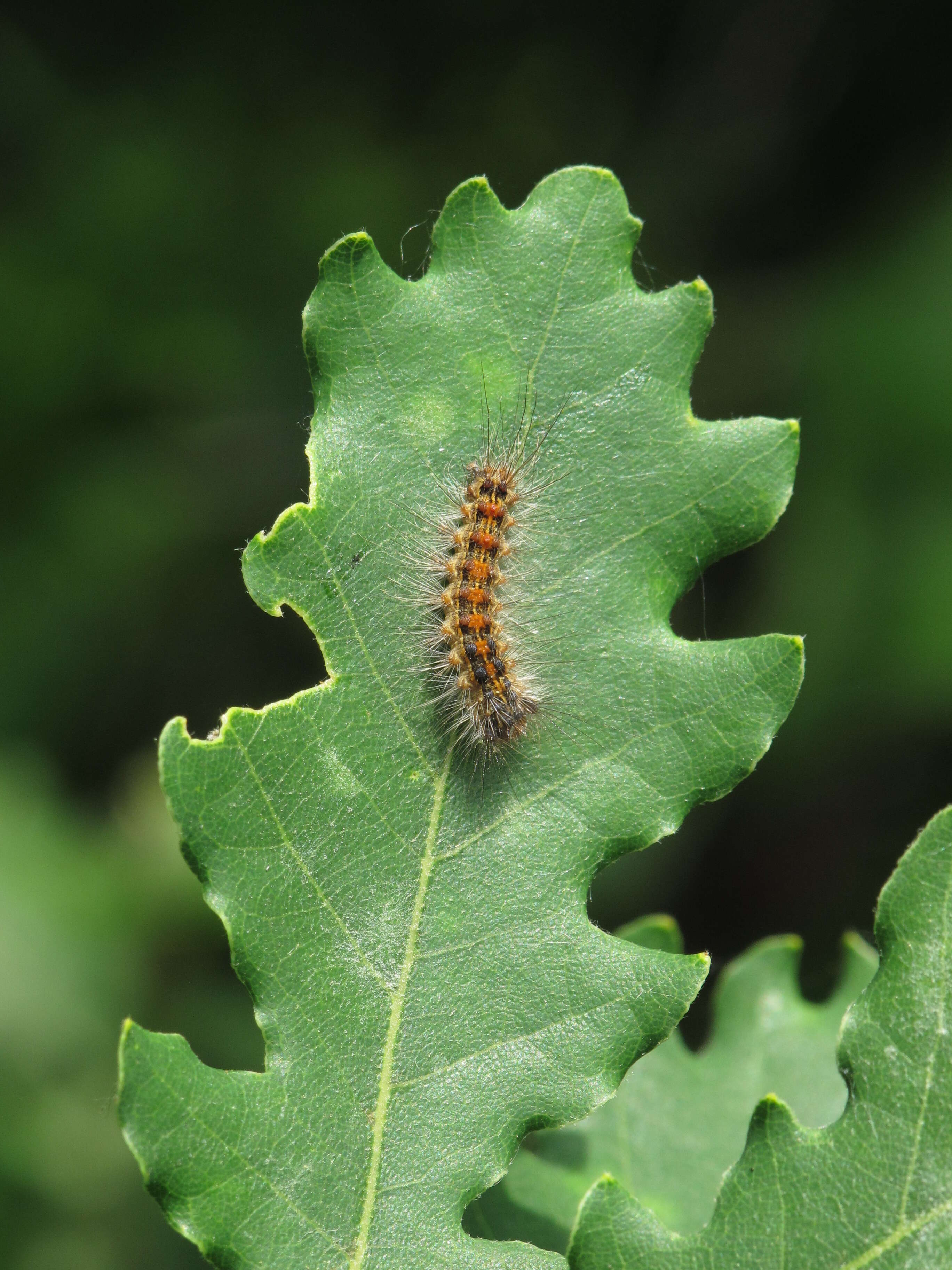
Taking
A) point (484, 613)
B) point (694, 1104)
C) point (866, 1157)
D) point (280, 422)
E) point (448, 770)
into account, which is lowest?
point (694, 1104)

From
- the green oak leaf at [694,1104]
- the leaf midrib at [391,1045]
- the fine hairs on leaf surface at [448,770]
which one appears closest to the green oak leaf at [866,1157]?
the fine hairs on leaf surface at [448,770]

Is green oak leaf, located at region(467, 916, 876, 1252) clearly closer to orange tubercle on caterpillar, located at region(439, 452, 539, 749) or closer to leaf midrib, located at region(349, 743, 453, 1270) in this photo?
leaf midrib, located at region(349, 743, 453, 1270)

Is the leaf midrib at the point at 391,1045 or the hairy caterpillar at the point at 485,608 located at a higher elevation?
the hairy caterpillar at the point at 485,608

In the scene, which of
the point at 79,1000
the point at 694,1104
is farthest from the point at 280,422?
the point at 694,1104

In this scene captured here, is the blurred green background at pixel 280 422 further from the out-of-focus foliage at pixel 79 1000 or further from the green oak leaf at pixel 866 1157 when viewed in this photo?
the green oak leaf at pixel 866 1157

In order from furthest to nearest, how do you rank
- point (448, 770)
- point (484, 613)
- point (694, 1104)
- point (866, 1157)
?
point (694, 1104) → point (484, 613) → point (448, 770) → point (866, 1157)

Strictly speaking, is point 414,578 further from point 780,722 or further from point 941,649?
point 941,649

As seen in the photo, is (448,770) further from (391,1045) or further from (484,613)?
(484,613)
